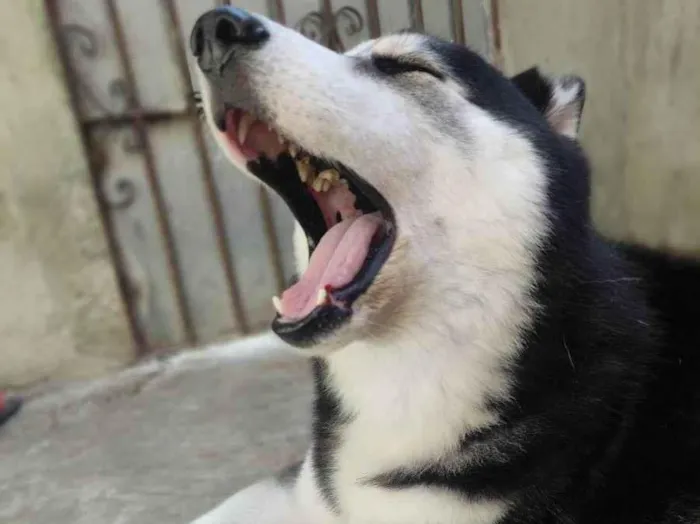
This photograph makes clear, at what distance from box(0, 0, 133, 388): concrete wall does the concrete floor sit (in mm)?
145

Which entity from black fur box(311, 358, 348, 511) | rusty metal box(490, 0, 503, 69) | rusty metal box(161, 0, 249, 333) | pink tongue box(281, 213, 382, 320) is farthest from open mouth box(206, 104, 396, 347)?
rusty metal box(490, 0, 503, 69)

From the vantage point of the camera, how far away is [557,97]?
4.58 feet

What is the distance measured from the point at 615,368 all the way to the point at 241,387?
1386mm

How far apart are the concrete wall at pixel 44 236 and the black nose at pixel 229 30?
1402 millimetres

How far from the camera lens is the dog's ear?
54.5 inches

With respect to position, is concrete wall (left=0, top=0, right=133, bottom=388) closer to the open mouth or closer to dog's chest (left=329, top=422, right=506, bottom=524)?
the open mouth

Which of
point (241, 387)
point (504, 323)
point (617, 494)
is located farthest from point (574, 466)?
point (241, 387)

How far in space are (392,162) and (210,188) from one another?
1546 millimetres

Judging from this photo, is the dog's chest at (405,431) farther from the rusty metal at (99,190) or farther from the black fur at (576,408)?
the rusty metal at (99,190)

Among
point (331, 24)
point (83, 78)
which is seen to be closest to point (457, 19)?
Answer: point (331, 24)

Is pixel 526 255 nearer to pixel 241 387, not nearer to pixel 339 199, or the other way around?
pixel 339 199

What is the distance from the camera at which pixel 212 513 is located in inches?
60.6

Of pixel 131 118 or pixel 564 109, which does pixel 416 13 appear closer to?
pixel 131 118

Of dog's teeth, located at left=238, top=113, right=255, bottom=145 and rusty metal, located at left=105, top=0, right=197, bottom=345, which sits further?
rusty metal, located at left=105, top=0, right=197, bottom=345
